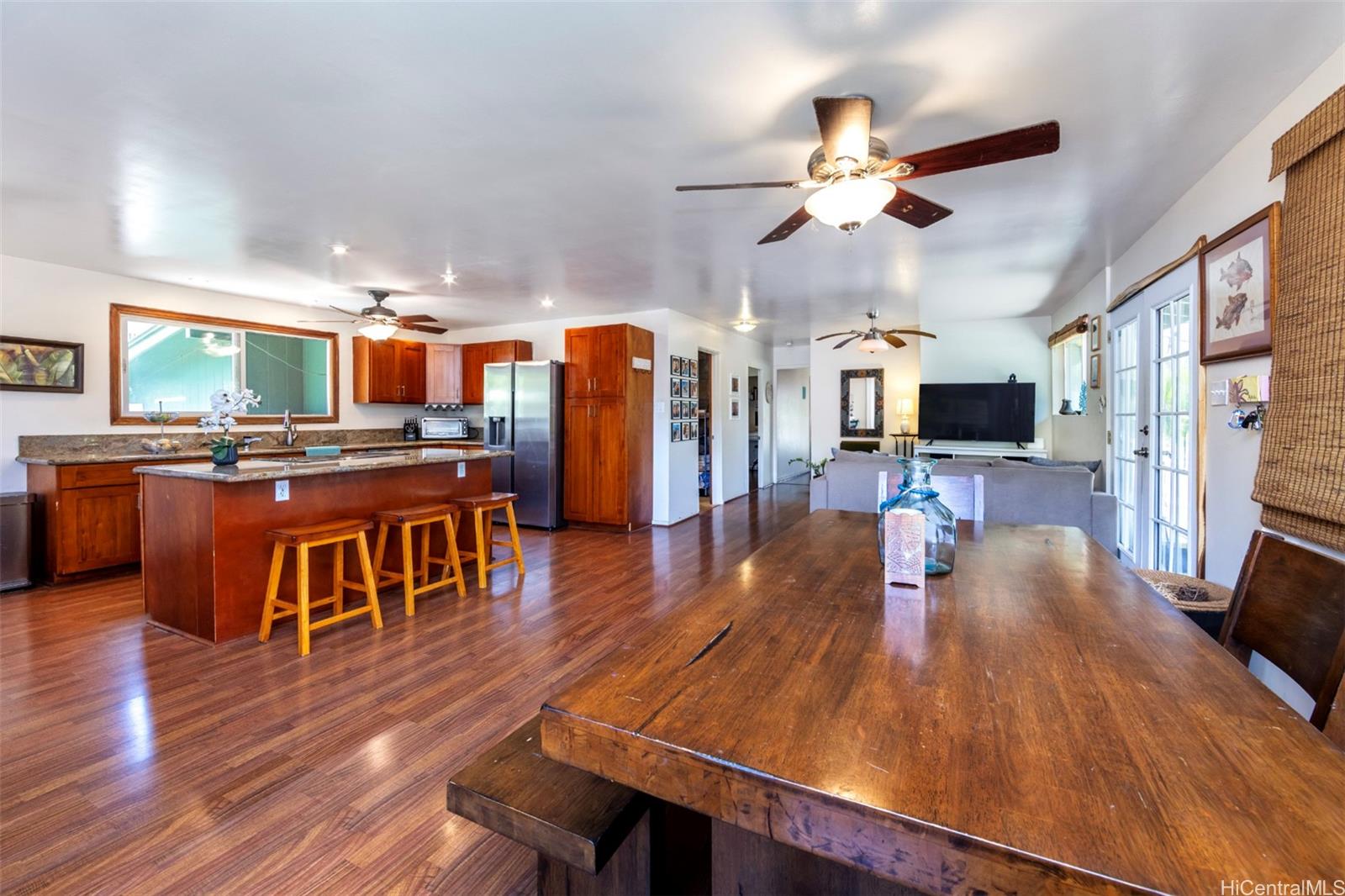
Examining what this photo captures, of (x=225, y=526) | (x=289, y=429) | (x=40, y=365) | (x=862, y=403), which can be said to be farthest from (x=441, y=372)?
(x=862, y=403)

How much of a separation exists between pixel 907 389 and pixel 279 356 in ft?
26.2

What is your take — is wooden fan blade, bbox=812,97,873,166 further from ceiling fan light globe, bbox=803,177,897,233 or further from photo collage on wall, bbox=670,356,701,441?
photo collage on wall, bbox=670,356,701,441

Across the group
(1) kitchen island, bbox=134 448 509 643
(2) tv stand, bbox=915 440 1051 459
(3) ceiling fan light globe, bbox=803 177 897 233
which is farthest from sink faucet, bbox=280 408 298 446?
(2) tv stand, bbox=915 440 1051 459

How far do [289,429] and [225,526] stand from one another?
3.01 m

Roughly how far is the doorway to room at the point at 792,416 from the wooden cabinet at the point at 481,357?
5.24 m

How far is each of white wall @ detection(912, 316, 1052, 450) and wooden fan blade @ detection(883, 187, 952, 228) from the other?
16.9ft

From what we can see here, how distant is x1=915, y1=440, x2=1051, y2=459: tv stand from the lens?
22.2ft

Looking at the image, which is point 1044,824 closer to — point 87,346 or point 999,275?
point 999,275

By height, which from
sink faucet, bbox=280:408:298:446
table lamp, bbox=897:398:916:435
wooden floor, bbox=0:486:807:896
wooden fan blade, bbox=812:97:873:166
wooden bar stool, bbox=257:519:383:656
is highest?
wooden fan blade, bbox=812:97:873:166

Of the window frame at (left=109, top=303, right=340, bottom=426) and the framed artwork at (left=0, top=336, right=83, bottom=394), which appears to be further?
the window frame at (left=109, top=303, right=340, bottom=426)

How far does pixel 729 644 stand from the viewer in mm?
1001

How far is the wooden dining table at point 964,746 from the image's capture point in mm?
542

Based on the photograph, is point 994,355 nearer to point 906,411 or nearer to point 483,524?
point 906,411

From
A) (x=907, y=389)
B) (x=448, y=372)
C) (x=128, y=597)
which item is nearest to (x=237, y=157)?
(x=128, y=597)
